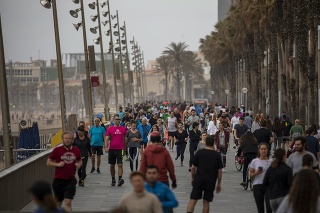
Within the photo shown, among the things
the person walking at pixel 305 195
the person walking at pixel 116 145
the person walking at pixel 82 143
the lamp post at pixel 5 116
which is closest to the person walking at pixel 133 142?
the person walking at pixel 116 145

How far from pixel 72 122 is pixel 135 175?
2831 cm

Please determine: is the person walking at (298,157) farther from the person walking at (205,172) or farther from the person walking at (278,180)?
the person walking at (278,180)

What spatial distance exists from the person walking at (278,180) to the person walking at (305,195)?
2.80 metres

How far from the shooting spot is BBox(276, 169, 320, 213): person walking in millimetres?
10039

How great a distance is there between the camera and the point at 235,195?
68.9ft

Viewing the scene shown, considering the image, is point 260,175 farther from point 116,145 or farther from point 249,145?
point 116,145

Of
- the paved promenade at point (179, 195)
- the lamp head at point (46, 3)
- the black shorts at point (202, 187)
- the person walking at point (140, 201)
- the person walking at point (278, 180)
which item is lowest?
the paved promenade at point (179, 195)

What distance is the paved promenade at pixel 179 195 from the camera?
18406 mm

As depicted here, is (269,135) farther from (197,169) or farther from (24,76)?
(24,76)

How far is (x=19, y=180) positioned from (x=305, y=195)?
8.87 meters

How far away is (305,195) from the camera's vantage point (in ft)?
33.1

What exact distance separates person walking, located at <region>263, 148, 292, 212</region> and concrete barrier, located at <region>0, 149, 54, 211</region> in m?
4.84

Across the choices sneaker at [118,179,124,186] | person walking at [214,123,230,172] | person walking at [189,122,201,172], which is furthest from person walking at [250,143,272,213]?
person walking at [189,122,201,172]

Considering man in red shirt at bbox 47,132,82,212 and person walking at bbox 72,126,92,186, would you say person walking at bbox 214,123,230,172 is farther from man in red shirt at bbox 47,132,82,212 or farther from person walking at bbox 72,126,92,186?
man in red shirt at bbox 47,132,82,212
